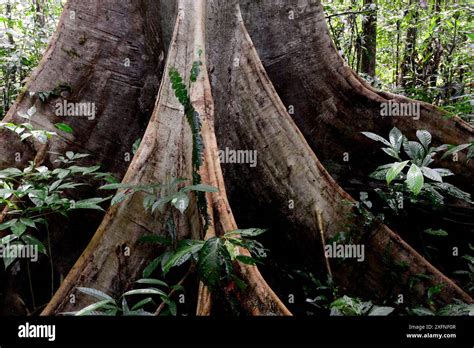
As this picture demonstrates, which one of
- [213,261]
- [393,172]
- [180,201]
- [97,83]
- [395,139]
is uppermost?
[97,83]

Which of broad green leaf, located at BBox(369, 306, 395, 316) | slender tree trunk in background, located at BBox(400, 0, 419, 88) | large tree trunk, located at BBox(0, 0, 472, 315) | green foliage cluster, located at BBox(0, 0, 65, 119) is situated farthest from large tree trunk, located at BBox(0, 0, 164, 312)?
slender tree trunk in background, located at BBox(400, 0, 419, 88)

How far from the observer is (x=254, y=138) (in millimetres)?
2463

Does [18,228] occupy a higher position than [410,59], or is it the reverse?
[410,59]

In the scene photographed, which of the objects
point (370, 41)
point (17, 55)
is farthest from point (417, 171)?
point (370, 41)

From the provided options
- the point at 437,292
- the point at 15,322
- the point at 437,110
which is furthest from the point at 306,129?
the point at 15,322

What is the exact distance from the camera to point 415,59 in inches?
232

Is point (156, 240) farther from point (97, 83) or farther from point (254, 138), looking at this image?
point (97, 83)

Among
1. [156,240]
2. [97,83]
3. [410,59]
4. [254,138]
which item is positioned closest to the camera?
[156,240]

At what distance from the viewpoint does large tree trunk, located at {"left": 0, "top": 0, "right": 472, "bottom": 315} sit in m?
1.87

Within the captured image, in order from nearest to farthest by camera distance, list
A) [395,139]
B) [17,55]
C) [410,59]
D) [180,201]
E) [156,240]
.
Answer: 1. [180,201]
2. [156,240]
3. [395,139]
4. [17,55]
5. [410,59]

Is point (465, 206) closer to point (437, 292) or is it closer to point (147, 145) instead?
point (437, 292)

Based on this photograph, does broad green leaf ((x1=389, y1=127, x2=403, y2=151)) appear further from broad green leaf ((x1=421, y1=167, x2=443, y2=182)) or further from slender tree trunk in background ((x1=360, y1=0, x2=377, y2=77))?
slender tree trunk in background ((x1=360, y1=0, x2=377, y2=77))

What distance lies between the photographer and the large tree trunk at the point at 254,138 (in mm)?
1866

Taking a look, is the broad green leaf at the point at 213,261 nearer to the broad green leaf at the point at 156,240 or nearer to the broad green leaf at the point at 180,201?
the broad green leaf at the point at 180,201
